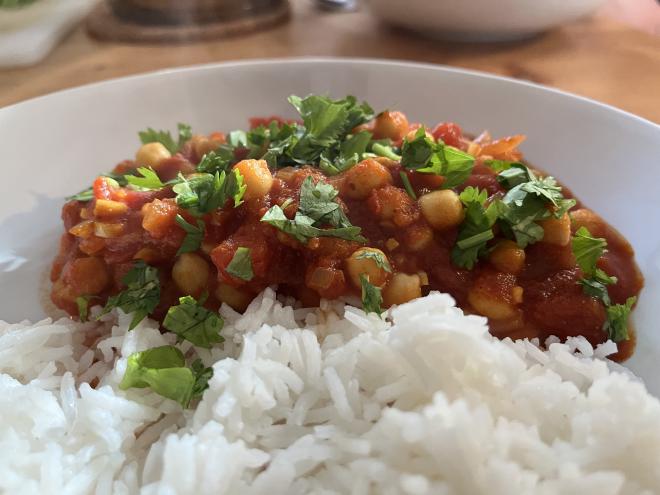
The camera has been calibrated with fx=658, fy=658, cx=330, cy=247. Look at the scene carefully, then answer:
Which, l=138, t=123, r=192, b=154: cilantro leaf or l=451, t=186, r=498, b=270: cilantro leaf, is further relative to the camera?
l=138, t=123, r=192, b=154: cilantro leaf

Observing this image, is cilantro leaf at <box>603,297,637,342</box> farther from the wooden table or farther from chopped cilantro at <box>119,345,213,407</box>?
the wooden table

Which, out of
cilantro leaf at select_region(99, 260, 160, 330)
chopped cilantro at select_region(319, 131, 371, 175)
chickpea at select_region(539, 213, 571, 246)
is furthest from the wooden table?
cilantro leaf at select_region(99, 260, 160, 330)

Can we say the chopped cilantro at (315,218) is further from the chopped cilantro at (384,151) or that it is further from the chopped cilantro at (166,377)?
the chopped cilantro at (166,377)

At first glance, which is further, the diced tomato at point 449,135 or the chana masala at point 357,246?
the diced tomato at point 449,135

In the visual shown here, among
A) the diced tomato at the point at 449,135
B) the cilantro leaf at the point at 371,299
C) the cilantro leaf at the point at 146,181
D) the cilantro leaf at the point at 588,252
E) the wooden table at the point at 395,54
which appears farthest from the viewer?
the wooden table at the point at 395,54

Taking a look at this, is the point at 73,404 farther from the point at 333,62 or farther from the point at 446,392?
the point at 333,62

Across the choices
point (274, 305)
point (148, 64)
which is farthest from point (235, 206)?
point (148, 64)

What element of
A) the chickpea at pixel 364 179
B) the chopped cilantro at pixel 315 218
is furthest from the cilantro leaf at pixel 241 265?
the chickpea at pixel 364 179
